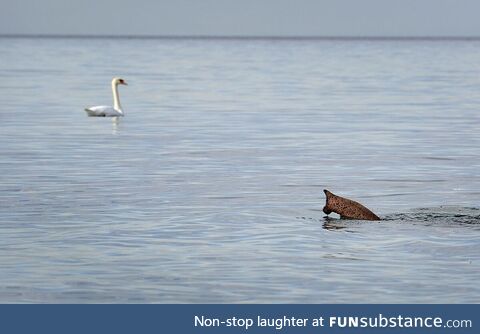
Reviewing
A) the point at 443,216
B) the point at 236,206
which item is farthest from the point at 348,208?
the point at 236,206

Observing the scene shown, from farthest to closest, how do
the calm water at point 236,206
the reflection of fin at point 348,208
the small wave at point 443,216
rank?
the small wave at point 443,216 → the reflection of fin at point 348,208 → the calm water at point 236,206

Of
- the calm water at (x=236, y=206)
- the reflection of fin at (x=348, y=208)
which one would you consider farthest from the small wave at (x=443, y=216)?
the reflection of fin at (x=348, y=208)

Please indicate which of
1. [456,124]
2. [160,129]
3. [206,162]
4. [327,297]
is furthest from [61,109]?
[327,297]

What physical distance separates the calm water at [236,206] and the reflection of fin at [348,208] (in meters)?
0.21

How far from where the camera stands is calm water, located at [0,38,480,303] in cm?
1391

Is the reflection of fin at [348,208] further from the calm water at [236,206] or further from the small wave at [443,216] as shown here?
the small wave at [443,216]

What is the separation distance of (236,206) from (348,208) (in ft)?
6.41

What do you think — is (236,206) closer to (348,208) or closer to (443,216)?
(348,208)

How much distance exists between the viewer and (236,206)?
1897 cm

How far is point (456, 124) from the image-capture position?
3475cm

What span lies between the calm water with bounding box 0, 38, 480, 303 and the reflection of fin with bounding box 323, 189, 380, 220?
0.69 feet

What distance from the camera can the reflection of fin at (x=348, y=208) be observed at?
1750 centimetres

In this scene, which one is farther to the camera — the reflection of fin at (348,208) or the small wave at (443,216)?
the small wave at (443,216)
